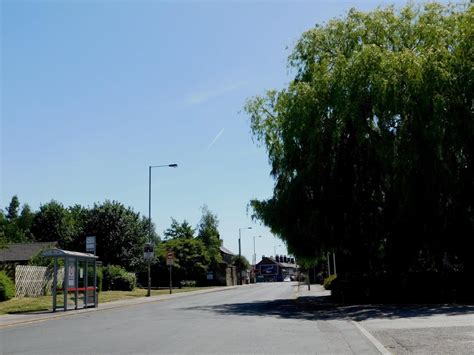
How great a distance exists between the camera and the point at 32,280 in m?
32.4

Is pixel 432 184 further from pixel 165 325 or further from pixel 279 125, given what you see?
pixel 165 325

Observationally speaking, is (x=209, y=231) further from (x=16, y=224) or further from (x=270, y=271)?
(x=270, y=271)

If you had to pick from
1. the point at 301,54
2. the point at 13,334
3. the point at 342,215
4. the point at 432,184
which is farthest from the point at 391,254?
the point at 13,334

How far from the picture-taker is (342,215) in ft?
82.6

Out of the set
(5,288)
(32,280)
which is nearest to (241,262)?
(32,280)

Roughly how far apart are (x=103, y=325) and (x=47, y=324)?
7.47ft

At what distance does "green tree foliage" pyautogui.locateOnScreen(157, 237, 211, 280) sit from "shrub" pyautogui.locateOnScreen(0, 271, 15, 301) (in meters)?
39.8

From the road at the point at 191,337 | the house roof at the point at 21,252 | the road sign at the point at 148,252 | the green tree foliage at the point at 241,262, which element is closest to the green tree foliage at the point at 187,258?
the house roof at the point at 21,252

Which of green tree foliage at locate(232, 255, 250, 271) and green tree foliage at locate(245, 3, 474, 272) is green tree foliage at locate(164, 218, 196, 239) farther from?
green tree foliage at locate(245, 3, 474, 272)

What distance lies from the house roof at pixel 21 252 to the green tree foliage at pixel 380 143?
108 ft

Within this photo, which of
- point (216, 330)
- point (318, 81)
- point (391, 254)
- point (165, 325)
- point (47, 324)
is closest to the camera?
point (216, 330)

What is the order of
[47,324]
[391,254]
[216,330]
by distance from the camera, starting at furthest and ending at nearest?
[391,254] < [47,324] < [216,330]

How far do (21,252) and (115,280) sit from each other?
14.0 metres

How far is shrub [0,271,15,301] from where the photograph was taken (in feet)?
91.8
